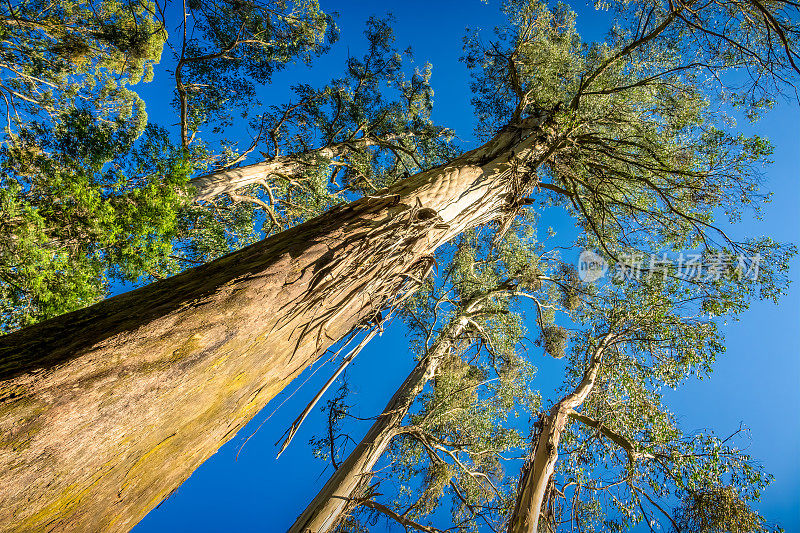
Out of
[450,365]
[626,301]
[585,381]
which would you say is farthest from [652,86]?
[450,365]

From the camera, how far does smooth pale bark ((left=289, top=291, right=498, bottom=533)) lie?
12.7 feet

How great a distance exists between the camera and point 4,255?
324 centimetres

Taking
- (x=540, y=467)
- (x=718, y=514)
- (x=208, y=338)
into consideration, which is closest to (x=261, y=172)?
(x=208, y=338)

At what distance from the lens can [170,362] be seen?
52.2 inches

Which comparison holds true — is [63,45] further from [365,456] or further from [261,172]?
[365,456]

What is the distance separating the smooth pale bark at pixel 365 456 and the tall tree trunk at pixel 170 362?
108 inches

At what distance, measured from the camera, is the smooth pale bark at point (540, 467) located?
→ 3695 millimetres

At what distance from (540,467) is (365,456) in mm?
2465

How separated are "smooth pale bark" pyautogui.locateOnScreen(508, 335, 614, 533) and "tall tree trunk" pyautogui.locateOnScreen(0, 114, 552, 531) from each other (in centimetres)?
330

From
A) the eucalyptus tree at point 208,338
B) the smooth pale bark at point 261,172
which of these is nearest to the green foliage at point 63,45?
the smooth pale bark at point 261,172

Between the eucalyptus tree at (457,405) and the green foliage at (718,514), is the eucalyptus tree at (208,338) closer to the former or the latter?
the eucalyptus tree at (457,405)

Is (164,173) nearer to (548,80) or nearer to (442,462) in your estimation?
(442,462)

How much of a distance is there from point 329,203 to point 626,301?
7.15 metres

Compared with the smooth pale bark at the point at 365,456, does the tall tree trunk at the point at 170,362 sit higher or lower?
higher
